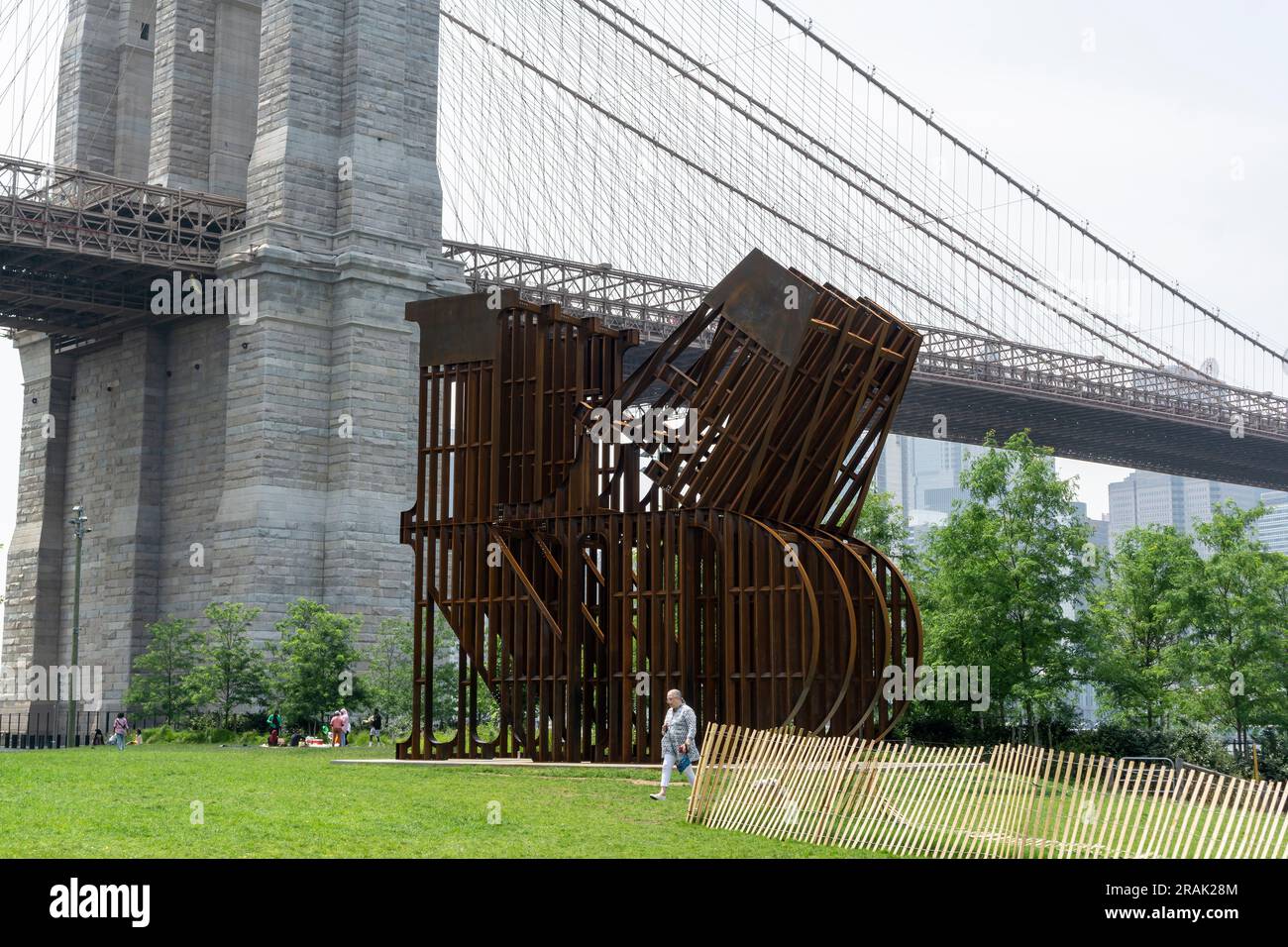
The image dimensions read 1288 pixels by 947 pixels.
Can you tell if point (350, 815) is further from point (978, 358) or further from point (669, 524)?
point (978, 358)

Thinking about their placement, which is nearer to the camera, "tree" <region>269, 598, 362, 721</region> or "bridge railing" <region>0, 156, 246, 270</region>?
"tree" <region>269, 598, 362, 721</region>

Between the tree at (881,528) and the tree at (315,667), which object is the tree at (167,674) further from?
the tree at (881,528)

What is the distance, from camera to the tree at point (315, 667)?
4222 centimetres

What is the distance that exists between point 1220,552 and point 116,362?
1496 inches

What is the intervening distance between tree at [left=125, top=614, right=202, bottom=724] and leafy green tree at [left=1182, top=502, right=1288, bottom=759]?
27182 millimetres

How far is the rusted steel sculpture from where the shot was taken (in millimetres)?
24859

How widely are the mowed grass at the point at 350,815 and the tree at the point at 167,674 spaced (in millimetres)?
21087

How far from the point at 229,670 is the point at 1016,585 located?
2193 cm

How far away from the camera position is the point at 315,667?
42406mm

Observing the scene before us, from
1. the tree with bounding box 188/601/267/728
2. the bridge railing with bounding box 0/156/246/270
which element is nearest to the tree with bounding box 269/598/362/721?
the tree with bounding box 188/601/267/728

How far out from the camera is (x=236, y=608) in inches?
1742

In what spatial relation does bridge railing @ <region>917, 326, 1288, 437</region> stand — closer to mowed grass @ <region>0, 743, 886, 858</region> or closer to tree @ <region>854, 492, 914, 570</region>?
tree @ <region>854, 492, 914, 570</region>
